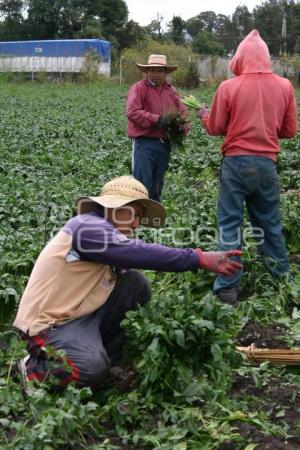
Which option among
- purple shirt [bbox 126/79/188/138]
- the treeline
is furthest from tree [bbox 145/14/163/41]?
purple shirt [bbox 126/79/188/138]

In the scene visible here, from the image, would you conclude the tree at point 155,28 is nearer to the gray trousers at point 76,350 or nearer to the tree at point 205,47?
the tree at point 205,47

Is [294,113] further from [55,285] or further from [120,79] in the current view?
[120,79]

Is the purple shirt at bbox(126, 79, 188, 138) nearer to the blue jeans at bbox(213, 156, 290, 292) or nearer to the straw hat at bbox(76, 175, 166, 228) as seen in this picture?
the blue jeans at bbox(213, 156, 290, 292)

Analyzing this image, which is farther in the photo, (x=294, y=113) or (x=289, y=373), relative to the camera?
(x=294, y=113)

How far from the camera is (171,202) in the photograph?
24.0ft

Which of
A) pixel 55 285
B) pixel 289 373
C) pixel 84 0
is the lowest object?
pixel 289 373

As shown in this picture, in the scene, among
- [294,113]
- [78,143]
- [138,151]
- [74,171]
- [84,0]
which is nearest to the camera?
[294,113]

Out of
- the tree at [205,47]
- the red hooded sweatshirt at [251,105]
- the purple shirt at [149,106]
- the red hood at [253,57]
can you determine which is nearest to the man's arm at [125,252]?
the red hooded sweatshirt at [251,105]

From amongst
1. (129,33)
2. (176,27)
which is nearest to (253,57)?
(129,33)

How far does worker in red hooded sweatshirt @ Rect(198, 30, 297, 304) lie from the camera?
16.1 ft

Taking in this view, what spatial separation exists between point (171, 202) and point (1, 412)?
13.8 ft

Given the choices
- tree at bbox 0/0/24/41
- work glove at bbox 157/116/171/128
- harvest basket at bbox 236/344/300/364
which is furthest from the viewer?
tree at bbox 0/0/24/41

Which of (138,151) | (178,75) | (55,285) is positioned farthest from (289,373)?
(178,75)

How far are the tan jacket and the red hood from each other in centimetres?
198
